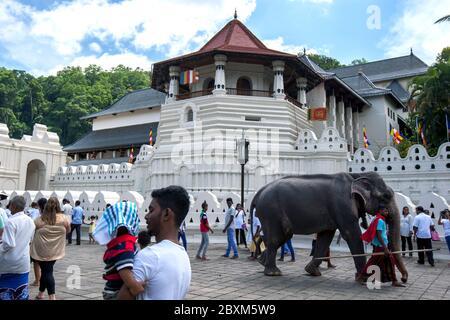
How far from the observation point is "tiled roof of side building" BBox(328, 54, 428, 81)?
153ft

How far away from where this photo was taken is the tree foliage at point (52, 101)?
5378 cm

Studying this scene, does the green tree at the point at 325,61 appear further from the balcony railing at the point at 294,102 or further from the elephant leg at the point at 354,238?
the elephant leg at the point at 354,238

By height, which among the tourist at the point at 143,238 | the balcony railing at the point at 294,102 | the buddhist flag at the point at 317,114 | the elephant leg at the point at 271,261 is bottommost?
the elephant leg at the point at 271,261

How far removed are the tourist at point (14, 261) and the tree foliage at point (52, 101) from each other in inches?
2062

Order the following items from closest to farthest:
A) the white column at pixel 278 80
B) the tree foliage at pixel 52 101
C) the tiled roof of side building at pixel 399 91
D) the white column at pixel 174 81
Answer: the white column at pixel 278 80, the white column at pixel 174 81, the tiled roof of side building at pixel 399 91, the tree foliage at pixel 52 101

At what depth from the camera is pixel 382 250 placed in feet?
23.2

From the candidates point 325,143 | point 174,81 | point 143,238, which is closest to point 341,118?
point 325,143

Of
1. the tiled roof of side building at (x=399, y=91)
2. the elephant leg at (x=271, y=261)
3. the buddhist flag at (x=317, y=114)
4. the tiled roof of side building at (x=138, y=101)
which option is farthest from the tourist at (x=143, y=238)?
the tiled roof of side building at (x=399, y=91)

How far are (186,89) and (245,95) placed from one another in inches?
254

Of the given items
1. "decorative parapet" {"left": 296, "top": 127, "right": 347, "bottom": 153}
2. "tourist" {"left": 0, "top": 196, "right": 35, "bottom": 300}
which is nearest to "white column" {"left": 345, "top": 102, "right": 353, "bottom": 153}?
"decorative parapet" {"left": 296, "top": 127, "right": 347, "bottom": 153}

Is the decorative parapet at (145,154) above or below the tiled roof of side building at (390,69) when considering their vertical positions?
below
